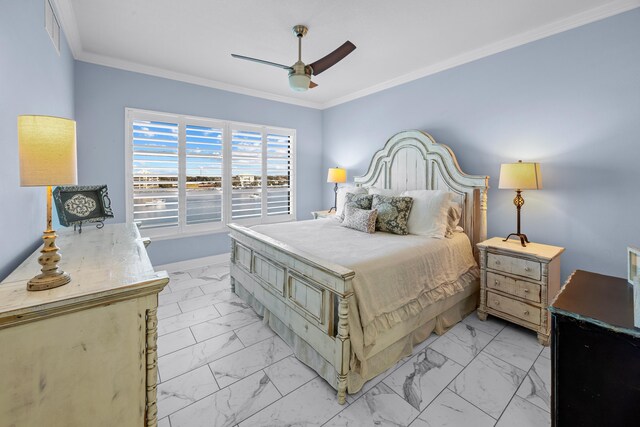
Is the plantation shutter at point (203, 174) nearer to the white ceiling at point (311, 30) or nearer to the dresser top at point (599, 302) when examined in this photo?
A: the white ceiling at point (311, 30)

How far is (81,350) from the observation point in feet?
3.31

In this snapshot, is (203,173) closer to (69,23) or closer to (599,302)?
(69,23)

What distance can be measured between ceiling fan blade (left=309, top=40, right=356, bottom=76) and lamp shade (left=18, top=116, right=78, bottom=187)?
1.96 metres

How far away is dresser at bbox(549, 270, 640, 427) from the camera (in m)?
1.00

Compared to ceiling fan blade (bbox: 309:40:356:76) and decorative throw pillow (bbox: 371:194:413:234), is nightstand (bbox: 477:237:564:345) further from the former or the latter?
ceiling fan blade (bbox: 309:40:356:76)

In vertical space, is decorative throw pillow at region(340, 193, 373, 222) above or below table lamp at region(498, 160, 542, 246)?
below

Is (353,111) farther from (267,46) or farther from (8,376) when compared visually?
(8,376)

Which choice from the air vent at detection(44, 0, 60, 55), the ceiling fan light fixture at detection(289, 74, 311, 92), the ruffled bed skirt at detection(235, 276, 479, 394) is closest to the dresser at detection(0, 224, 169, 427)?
the ruffled bed skirt at detection(235, 276, 479, 394)

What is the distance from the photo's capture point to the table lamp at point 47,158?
101cm

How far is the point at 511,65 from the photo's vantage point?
298 cm

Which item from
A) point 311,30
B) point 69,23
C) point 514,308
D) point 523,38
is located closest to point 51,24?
point 69,23

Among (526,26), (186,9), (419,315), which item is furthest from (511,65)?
(186,9)

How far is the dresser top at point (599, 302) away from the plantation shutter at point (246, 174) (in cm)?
419

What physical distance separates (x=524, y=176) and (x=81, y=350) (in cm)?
326
